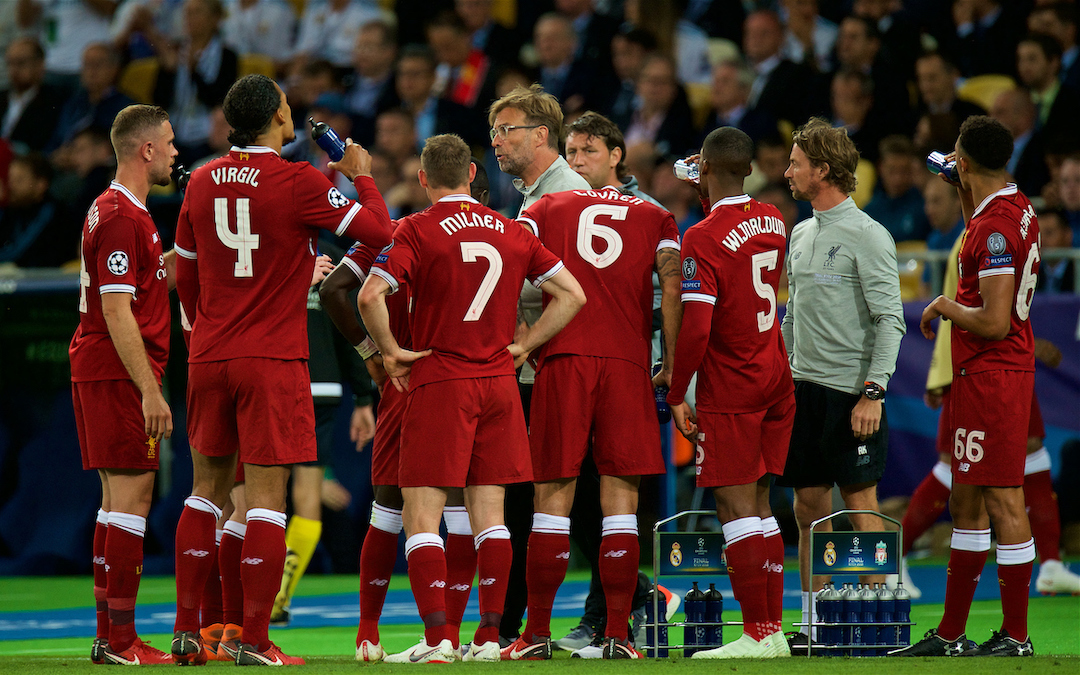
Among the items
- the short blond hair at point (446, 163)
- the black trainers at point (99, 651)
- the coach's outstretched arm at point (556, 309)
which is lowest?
the black trainers at point (99, 651)

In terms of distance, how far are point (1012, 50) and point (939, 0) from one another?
1.23 m

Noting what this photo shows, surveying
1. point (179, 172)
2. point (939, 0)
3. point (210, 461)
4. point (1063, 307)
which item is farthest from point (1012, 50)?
point (210, 461)

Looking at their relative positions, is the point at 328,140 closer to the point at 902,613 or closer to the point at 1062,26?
the point at 902,613

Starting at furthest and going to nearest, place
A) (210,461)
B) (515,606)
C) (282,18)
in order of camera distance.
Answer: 1. (282,18)
2. (515,606)
3. (210,461)

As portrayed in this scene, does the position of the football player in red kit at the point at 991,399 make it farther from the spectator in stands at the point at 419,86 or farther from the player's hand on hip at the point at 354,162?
the spectator in stands at the point at 419,86

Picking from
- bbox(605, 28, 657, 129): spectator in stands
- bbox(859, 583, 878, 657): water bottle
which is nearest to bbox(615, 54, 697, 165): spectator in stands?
bbox(605, 28, 657, 129): spectator in stands

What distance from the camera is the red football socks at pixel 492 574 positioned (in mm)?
5664

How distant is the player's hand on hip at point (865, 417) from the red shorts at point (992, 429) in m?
0.38

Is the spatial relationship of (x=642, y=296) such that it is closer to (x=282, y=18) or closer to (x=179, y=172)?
(x=179, y=172)

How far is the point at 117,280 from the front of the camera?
19.1ft

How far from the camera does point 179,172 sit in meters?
6.83

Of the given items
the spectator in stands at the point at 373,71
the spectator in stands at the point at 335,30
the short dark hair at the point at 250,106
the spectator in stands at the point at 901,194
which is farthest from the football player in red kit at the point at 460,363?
the spectator in stands at the point at 335,30

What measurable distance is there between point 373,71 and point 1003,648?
12068mm

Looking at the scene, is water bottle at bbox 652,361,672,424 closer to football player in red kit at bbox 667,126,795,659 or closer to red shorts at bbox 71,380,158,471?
football player in red kit at bbox 667,126,795,659
